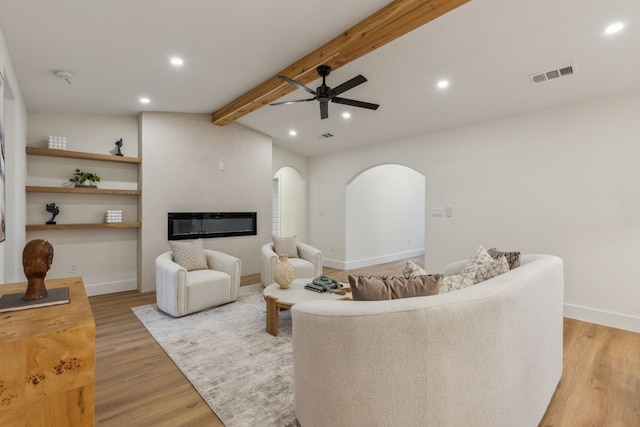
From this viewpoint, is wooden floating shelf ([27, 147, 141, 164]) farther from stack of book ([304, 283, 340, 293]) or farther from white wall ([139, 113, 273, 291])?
stack of book ([304, 283, 340, 293])

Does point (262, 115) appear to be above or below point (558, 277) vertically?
above

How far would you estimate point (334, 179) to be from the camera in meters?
6.69

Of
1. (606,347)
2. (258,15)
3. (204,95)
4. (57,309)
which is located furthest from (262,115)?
(606,347)

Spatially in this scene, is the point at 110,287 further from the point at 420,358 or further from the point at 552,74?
the point at 552,74

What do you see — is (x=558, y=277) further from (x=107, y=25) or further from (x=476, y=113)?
(x=107, y=25)

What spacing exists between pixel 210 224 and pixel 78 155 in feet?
6.81

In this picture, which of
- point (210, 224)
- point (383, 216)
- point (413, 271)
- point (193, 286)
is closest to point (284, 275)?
point (193, 286)

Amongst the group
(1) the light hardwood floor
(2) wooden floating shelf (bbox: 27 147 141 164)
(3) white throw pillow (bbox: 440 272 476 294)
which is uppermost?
(2) wooden floating shelf (bbox: 27 147 141 164)

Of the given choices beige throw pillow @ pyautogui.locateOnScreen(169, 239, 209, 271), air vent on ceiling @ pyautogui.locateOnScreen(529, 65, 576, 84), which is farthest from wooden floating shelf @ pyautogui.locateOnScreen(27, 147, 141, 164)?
air vent on ceiling @ pyautogui.locateOnScreen(529, 65, 576, 84)

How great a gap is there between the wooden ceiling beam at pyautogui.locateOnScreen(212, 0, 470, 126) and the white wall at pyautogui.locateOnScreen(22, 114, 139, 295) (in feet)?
8.34

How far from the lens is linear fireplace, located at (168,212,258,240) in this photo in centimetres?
504

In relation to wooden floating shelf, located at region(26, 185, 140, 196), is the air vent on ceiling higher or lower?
higher

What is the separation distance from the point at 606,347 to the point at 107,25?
207 inches

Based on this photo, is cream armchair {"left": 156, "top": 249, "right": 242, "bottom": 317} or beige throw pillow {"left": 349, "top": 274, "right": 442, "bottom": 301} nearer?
beige throw pillow {"left": 349, "top": 274, "right": 442, "bottom": 301}
